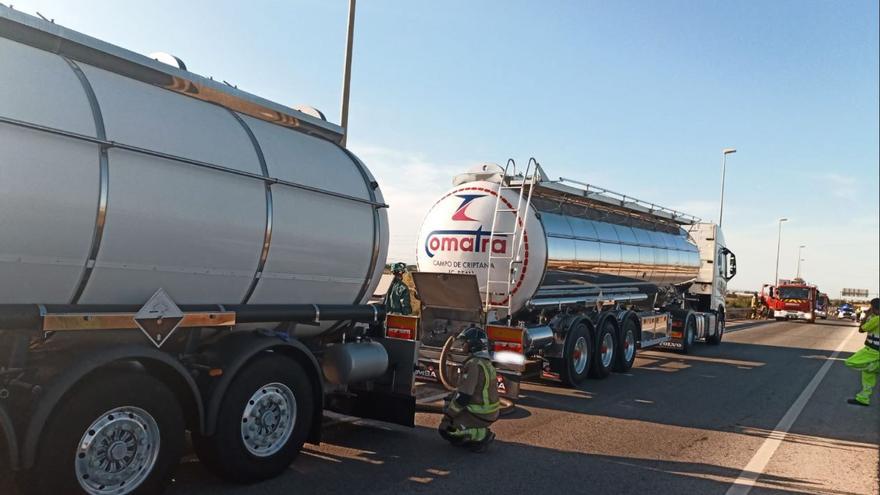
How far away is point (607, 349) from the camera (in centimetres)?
1152

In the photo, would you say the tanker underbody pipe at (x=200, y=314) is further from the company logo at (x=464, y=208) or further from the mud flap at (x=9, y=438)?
the company logo at (x=464, y=208)

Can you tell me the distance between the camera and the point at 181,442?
4.40 metres

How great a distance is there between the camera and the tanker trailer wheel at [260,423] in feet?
15.6

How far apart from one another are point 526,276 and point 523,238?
1.87 feet

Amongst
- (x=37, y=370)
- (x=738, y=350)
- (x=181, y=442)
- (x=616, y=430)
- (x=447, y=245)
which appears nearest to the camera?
(x=37, y=370)

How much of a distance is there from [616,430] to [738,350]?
12275 mm

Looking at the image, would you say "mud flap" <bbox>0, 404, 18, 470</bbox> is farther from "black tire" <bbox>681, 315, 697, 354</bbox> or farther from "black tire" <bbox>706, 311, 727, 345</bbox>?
"black tire" <bbox>706, 311, 727, 345</bbox>

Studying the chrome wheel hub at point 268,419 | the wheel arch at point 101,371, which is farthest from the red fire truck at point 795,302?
the wheel arch at point 101,371

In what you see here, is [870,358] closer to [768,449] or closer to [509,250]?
[768,449]

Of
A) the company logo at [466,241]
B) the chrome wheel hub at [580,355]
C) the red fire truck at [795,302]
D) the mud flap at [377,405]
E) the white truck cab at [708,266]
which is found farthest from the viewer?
the red fire truck at [795,302]

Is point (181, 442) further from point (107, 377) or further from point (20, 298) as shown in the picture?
point (20, 298)

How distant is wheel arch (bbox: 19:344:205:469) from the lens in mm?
3645

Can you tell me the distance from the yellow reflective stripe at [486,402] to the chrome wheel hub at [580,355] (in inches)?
171

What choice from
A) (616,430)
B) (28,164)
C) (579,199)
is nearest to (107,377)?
(28,164)
